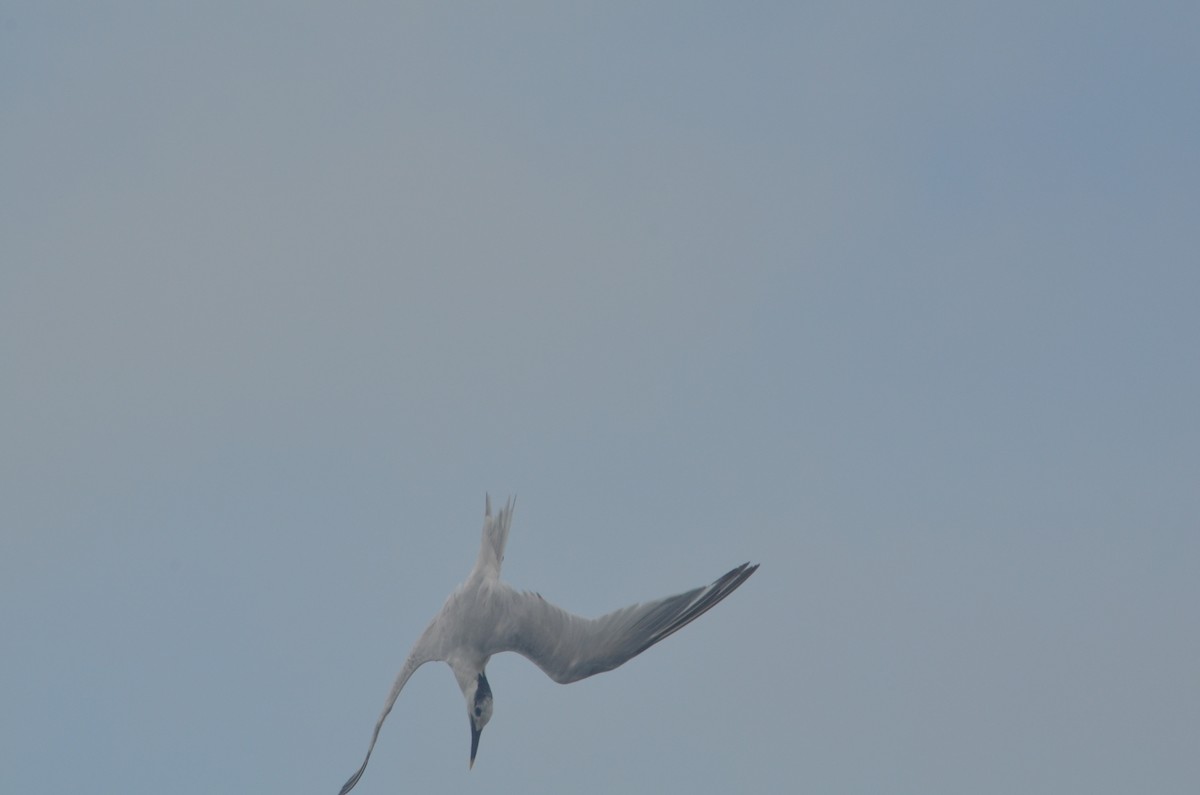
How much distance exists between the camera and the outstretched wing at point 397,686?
2447 centimetres

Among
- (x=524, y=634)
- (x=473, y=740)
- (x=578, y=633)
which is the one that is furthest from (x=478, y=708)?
(x=578, y=633)

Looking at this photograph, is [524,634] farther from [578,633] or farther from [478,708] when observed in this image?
[478,708]

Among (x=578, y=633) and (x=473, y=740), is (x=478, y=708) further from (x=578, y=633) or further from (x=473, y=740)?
(x=578, y=633)

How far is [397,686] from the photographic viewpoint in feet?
83.4

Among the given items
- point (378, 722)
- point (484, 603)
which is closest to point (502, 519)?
point (484, 603)

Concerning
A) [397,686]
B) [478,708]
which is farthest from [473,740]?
[397,686]

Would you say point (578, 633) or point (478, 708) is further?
point (478, 708)

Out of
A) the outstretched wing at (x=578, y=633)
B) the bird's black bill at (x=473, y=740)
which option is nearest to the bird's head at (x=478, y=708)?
the bird's black bill at (x=473, y=740)

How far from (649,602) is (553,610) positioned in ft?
5.44

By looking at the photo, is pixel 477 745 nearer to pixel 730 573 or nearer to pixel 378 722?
pixel 378 722

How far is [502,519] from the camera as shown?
27.7 meters

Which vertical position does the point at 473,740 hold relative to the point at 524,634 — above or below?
below

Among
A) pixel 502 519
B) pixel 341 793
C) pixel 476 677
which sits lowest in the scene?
pixel 341 793

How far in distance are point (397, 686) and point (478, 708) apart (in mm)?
1792
